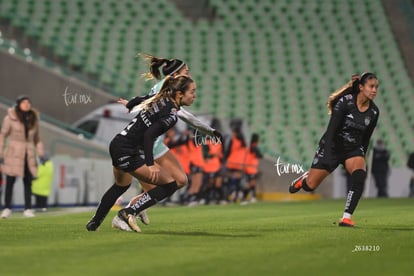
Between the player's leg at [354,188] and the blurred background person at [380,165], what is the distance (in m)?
16.6

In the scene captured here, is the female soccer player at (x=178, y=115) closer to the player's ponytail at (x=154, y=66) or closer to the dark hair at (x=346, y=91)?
the player's ponytail at (x=154, y=66)

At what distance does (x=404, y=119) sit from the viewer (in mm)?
33531

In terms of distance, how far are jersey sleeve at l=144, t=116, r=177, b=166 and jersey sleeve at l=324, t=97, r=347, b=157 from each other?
2.67 meters

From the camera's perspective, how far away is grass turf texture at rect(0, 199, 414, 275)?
775cm

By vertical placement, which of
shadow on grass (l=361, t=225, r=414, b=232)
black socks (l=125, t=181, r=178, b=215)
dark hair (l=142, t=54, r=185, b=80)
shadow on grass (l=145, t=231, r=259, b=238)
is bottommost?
shadow on grass (l=361, t=225, r=414, b=232)

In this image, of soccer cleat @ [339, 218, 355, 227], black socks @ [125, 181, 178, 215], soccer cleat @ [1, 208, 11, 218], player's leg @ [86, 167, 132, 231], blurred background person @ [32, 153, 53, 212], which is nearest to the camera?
black socks @ [125, 181, 178, 215]

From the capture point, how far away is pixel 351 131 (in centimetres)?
1331

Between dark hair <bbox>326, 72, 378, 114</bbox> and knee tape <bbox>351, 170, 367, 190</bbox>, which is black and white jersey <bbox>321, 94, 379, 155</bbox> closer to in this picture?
dark hair <bbox>326, 72, 378, 114</bbox>

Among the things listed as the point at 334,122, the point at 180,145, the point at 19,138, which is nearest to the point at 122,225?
the point at 334,122

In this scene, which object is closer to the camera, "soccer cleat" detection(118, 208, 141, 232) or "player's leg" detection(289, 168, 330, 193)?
"soccer cleat" detection(118, 208, 141, 232)

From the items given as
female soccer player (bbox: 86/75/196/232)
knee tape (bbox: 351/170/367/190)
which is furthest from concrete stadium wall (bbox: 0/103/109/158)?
female soccer player (bbox: 86/75/196/232)

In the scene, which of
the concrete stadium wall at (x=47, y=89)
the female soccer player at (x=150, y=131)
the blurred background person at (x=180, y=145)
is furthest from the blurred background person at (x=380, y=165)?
the female soccer player at (x=150, y=131)

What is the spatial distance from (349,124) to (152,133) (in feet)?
10.8

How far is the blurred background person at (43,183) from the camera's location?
21.0 m
